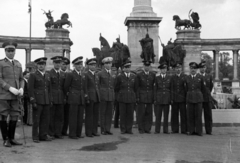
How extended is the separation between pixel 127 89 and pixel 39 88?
274cm

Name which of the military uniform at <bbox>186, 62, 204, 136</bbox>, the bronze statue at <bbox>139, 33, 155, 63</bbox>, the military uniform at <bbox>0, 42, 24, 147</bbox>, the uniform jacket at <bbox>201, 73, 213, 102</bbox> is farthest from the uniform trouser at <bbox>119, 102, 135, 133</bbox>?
the bronze statue at <bbox>139, 33, 155, 63</bbox>

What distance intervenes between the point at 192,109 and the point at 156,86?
1.21 meters

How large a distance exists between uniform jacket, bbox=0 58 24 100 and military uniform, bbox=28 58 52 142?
0.61 m

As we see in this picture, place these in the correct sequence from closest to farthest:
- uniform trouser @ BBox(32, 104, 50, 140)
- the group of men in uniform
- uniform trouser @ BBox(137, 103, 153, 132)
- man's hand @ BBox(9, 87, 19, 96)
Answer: man's hand @ BBox(9, 87, 19, 96), the group of men in uniform, uniform trouser @ BBox(32, 104, 50, 140), uniform trouser @ BBox(137, 103, 153, 132)

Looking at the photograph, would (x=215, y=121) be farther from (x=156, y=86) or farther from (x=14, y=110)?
(x=14, y=110)

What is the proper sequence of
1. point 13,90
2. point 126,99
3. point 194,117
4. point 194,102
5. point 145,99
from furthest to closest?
point 145,99 → point 126,99 → point 194,117 → point 194,102 → point 13,90

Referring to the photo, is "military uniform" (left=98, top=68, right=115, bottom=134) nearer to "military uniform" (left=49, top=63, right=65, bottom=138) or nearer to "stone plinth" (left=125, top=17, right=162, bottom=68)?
"military uniform" (left=49, top=63, right=65, bottom=138)

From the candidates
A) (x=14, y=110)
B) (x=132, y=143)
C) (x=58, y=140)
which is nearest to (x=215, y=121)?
(x=132, y=143)

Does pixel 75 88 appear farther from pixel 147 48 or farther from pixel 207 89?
pixel 147 48

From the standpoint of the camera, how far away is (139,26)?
2530cm

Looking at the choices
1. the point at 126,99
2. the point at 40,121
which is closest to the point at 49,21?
the point at 126,99

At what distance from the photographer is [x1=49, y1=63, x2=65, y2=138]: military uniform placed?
9.50 meters

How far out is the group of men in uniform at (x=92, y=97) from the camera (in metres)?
8.17

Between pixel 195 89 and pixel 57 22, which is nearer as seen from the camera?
pixel 195 89
